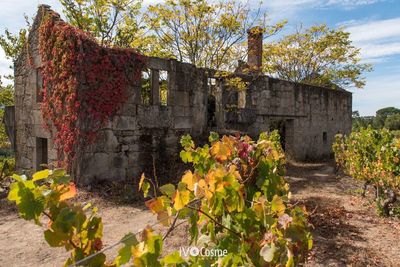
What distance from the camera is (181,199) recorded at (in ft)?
5.21

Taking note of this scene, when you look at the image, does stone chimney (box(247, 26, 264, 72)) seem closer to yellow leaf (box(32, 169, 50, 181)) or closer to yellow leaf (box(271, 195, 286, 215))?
yellow leaf (box(271, 195, 286, 215))

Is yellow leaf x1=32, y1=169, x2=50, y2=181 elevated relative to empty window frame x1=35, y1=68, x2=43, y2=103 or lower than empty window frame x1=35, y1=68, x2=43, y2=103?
lower

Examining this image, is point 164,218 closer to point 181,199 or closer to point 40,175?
point 181,199

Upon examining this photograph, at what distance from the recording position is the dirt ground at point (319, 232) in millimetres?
4543

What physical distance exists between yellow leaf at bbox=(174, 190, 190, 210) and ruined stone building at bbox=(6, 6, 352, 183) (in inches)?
268

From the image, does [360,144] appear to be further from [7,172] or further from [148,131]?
[7,172]

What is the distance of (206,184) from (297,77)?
1951cm

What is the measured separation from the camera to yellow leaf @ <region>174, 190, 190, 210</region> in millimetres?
1578

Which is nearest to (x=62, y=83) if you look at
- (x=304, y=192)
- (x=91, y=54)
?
(x=91, y=54)

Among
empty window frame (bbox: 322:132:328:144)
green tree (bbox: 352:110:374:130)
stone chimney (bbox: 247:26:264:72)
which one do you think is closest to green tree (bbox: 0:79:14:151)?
stone chimney (bbox: 247:26:264:72)

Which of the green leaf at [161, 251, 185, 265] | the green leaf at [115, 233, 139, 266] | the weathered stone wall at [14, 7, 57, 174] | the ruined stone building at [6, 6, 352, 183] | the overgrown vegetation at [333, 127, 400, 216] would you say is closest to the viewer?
the green leaf at [115, 233, 139, 266]

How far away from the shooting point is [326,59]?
19562mm

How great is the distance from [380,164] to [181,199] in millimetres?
6115

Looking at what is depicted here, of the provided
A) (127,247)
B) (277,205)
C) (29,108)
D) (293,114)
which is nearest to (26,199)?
(127,247)
